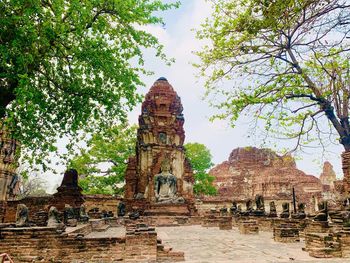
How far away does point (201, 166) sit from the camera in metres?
36.6

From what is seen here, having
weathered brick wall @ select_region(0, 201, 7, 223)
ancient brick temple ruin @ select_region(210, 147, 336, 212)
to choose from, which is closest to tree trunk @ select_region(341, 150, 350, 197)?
weathered brick wall @ select_region(0, 201, 7, 223)

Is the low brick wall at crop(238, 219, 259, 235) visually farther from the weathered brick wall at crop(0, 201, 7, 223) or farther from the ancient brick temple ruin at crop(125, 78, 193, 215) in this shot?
the weathered brick wall at crop(0, 201, 7, 223)

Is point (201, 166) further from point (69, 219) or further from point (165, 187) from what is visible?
point (69, 219)

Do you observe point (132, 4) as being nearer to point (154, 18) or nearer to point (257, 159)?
point (154, 18)

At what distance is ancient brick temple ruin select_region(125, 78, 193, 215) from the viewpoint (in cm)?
2162

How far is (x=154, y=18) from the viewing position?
37.2 feet

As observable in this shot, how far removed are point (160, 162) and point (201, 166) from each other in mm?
13372

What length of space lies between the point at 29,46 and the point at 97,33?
2.50 meters

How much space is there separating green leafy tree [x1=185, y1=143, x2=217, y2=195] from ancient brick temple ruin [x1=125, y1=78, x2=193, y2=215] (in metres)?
7.85

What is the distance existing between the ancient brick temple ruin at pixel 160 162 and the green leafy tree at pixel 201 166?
785 centimetres

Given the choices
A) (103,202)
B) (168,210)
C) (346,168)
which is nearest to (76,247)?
(346,168)

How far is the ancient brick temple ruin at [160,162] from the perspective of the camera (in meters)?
21.6

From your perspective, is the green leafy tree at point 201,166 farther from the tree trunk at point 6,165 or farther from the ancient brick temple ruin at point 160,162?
the tree trunk at point 6,165

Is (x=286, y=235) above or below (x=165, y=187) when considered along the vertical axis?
below
